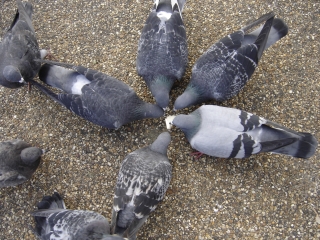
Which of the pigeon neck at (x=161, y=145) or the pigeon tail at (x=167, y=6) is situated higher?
the pigeon tail at (x=167, y=6)

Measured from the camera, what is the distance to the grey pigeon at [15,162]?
13.4 feet

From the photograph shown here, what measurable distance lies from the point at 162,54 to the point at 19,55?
2.28 meters

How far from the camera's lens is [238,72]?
4.12 m

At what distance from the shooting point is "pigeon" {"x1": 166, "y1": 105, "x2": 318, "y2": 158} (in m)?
3.85

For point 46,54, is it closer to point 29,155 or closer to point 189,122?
point 29,155

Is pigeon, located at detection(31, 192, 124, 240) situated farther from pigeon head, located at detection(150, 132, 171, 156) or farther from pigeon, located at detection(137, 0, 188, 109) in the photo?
pigeon, located at detection(137, 0, 188, 109)

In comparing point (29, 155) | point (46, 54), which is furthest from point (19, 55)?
point (29, 155)

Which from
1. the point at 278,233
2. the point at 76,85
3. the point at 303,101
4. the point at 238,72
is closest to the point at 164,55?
the point at 238,72

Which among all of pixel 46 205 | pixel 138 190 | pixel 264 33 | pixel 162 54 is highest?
pixel 264 33

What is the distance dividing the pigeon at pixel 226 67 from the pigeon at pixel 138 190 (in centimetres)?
96

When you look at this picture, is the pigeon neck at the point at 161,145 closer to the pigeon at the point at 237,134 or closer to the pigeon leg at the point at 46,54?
the pigeon at the point at 237,134

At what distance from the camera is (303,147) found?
3877 mm

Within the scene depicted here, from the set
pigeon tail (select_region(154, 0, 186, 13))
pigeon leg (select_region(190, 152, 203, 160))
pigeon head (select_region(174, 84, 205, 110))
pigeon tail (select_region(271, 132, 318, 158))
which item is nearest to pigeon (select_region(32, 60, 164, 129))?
pigeon head (select_region(174, 84, 205, 110))

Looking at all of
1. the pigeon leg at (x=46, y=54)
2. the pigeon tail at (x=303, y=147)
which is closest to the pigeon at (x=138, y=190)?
the pigeon tail at (x=303, y=147)
